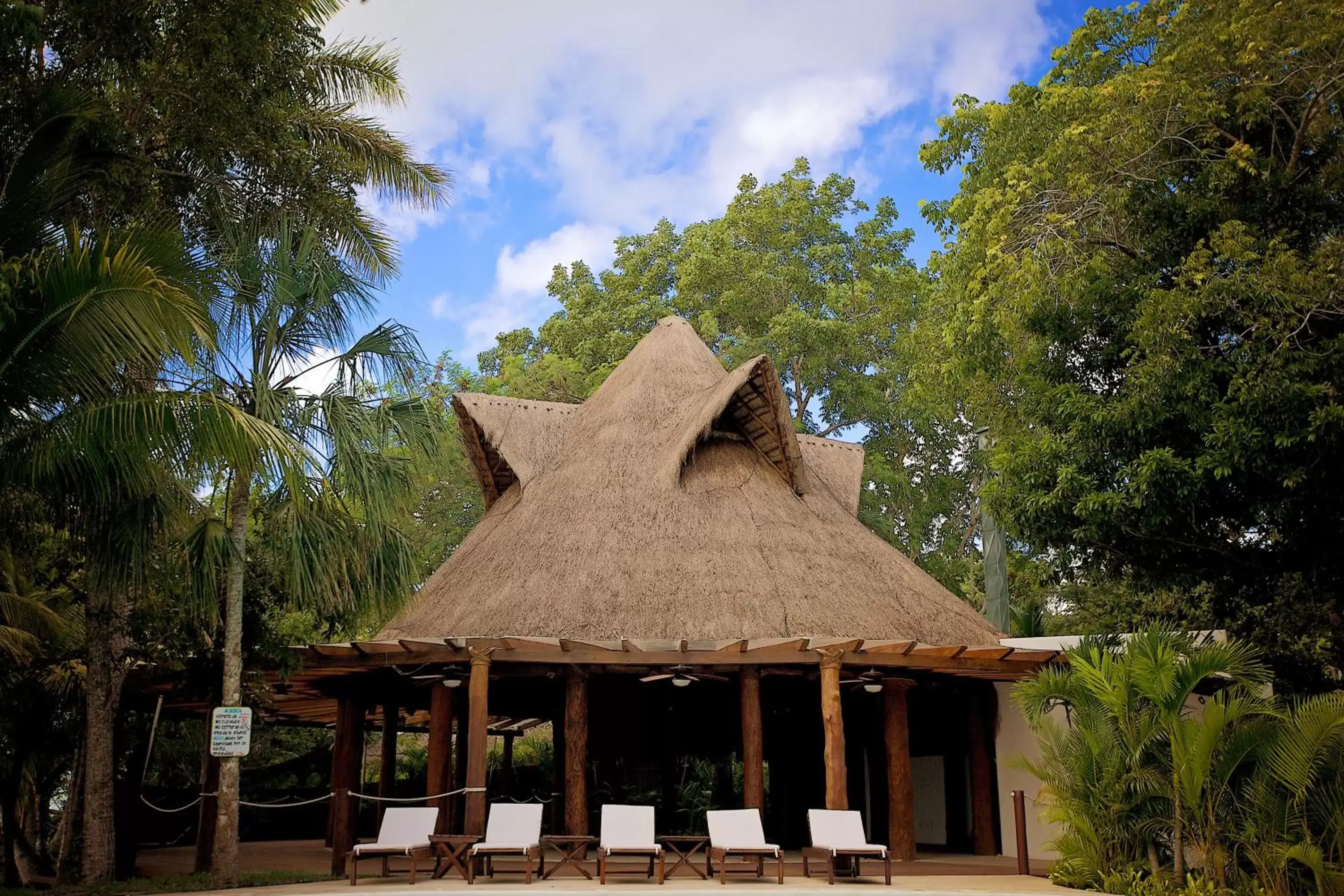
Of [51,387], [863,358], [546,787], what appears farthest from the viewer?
[863,358]

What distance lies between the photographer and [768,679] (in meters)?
16.5

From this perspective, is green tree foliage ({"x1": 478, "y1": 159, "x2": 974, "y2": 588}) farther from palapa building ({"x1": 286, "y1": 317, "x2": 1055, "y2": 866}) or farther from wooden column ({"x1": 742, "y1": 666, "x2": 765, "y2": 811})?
wooden column ({"x1": 742, "y1": 666, "x2": 765, "y2": 811})

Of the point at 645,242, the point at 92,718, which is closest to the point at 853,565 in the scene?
the point at 92,718

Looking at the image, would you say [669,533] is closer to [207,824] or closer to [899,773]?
[899,773]

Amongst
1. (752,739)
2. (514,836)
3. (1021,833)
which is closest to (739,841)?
(752,739)

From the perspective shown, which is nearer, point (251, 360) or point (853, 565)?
point (251, 360)

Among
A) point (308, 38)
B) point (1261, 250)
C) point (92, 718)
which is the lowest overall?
point (92, 718)

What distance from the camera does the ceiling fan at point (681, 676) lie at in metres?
13.6

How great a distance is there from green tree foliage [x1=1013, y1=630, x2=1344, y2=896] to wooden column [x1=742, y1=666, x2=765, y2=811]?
331 centimetres

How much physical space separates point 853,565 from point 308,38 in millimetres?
10456

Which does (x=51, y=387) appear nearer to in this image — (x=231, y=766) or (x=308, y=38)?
(x=231, y=766)

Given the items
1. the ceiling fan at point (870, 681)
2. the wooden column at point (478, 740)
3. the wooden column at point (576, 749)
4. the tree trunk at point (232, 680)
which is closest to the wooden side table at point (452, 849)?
the wooden column at point (478, 740)

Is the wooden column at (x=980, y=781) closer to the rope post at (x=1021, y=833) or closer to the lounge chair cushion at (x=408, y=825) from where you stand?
the rope post at (x=1021, y=833)

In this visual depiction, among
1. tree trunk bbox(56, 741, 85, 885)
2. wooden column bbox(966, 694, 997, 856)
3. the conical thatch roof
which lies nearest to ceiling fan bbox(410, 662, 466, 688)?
the conical thatch roof
